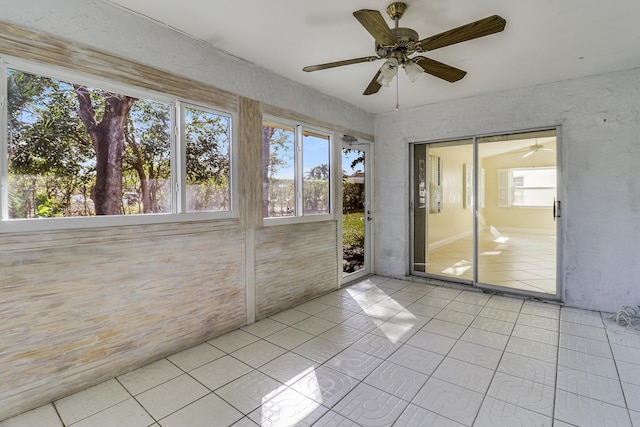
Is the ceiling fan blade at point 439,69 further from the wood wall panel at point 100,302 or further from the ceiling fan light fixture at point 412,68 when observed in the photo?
the wood wall panel at point 100,302

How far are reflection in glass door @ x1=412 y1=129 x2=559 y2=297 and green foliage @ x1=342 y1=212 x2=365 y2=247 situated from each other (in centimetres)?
87

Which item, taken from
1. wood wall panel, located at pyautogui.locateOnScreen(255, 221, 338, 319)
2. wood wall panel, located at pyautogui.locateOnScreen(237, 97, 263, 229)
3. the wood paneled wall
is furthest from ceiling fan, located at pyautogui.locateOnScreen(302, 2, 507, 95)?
wood wall panel, located at pyautogui.locateOnScreen(255, 221, 338, 319)

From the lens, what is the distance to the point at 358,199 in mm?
5020

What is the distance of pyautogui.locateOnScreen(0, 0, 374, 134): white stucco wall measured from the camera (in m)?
2.01

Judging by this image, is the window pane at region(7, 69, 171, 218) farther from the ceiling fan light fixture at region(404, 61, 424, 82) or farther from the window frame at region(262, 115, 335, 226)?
the ceiling fan light fixture at region(404, 61, 424, 82)

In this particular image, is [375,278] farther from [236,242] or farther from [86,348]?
[86,348]

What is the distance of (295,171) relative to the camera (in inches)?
154

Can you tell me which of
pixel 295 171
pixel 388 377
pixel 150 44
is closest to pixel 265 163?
pixel 295 171

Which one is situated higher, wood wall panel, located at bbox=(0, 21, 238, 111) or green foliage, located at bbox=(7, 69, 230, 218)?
wood wall panel, located at bbox=(0, 21, 238, 111)

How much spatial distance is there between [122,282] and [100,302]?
19cm

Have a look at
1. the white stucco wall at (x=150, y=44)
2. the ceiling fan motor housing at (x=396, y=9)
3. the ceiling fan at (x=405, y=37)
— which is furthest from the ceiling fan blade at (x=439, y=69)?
the white stucco wall at (x=150, y=44)

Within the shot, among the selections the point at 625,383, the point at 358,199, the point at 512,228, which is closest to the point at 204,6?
the point at 358,199

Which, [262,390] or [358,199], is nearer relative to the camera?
[262,390]

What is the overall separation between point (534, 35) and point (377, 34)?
5.39 feet
